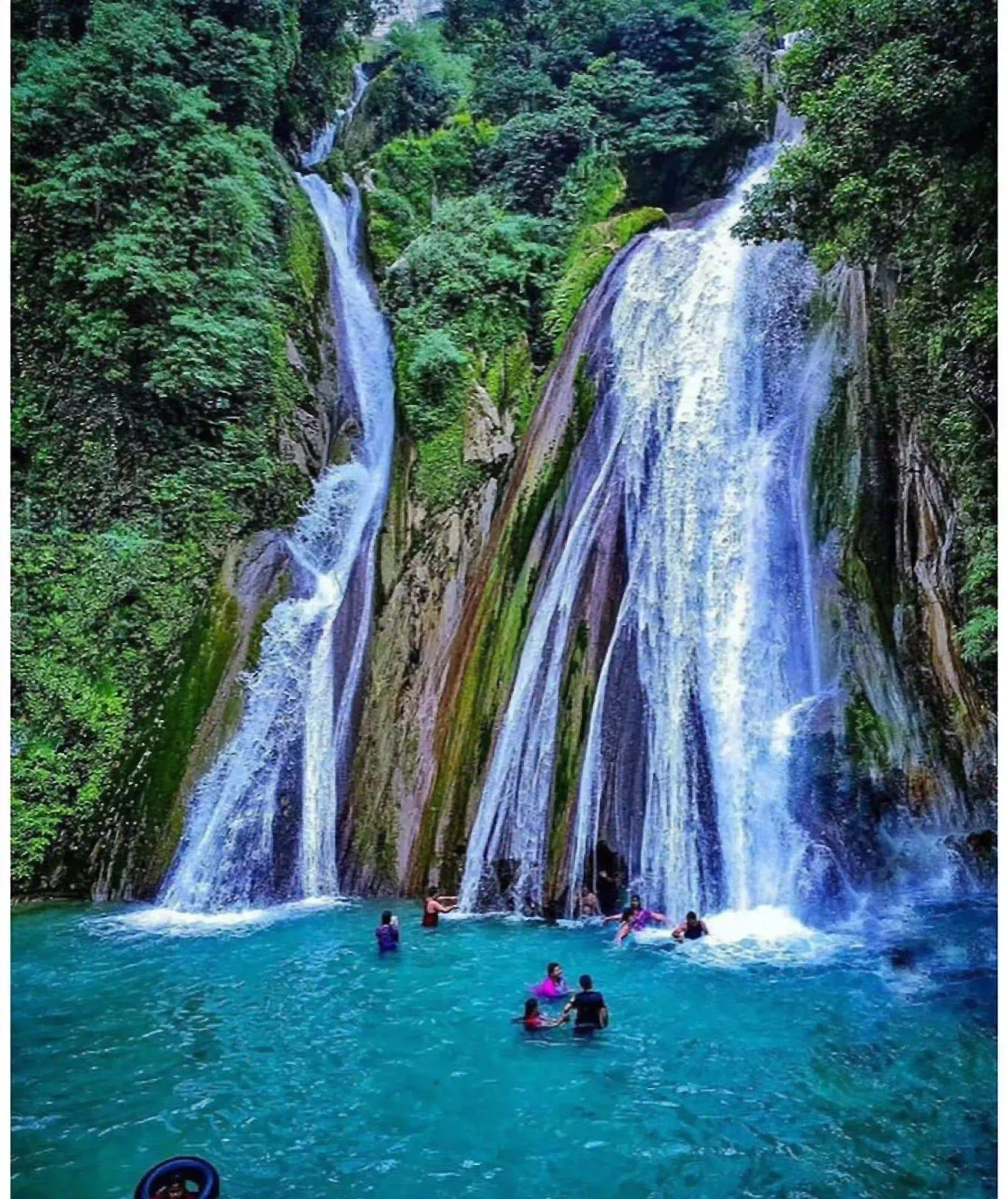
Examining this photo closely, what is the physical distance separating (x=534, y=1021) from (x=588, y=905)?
2.71m

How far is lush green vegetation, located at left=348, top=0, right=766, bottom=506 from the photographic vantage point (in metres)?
15.5

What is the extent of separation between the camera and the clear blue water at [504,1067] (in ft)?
18.5

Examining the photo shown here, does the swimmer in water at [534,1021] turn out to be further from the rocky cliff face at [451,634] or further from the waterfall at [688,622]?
the rocky cliff face at [451,634]

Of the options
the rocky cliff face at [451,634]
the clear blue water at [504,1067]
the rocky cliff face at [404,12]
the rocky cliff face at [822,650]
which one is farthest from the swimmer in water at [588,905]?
the rocky cliff face at [404,12]

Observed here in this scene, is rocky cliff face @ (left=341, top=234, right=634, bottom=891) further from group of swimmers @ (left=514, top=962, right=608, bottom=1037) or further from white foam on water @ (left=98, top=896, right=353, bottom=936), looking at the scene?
group of swimmers @ (left=514, top=962, right=608, bottom=1037)

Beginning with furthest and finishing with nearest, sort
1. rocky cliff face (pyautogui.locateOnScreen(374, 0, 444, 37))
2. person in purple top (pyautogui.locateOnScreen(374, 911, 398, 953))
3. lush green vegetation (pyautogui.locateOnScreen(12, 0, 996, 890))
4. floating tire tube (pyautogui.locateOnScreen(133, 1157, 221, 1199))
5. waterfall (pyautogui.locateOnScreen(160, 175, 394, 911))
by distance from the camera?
rocky cliff face (pyautogui.locateOnScreen(374, 0, 444, 37)), waterfall (pyautogui.locateOnScreen(160, 175, 394, 911)), person in purple top (pyautogui.locateOnScreen(374, 911, 398, 953)), lush green vegetation (pyautogui.locateOnScreen(12, 0, 996, 890)), floating tire tube (pyautogui.locateOnScreen(133, 1157, 221, 1199))

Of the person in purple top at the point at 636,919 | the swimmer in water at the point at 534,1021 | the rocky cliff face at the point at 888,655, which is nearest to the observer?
the swimmer in water at the point at 534,1021

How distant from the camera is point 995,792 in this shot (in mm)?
10406

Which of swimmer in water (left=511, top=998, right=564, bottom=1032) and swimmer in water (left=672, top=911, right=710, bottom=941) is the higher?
swimmer in water (left=672, top=911, right=710, bottom=941)

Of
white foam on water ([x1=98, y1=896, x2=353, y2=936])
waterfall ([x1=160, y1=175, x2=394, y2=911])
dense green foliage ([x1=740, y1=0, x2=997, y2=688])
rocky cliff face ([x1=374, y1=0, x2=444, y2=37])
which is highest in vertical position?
rocky cliff face ([x1=374, y1=0, x2=444, y2=37])

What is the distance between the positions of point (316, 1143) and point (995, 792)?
823 cm

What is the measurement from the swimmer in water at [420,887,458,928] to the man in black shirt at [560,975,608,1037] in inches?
110

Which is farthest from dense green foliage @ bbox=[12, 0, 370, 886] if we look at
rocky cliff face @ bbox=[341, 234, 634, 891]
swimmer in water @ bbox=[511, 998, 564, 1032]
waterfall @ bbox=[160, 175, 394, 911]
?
swimmer in water @ bbox=[511, 998, 564, 1032]

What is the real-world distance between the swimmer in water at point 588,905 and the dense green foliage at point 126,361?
20.6 feet
